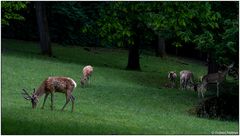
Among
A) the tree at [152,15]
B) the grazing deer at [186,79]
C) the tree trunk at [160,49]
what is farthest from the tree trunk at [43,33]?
the tree at [152,15]

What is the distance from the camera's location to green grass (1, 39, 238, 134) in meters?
16.2

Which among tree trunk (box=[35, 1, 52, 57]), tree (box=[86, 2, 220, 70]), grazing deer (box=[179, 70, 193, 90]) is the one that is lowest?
grazing deer (box=[179, 70, 193, 90])

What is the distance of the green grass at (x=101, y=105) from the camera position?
53.2 feet

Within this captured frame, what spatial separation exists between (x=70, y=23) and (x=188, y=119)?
115 feet

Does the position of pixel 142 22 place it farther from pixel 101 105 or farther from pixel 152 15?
pixel 152 15

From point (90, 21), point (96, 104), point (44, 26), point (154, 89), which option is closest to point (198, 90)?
point (154, 89)

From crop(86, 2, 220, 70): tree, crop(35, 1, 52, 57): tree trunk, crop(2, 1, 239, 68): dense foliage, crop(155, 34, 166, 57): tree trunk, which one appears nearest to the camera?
crop(86, 2, 220, 70): tree

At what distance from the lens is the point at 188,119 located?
20688 mm

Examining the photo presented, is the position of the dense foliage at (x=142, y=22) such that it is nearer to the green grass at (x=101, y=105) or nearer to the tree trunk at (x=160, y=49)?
the green grass at (x=101, y=105)

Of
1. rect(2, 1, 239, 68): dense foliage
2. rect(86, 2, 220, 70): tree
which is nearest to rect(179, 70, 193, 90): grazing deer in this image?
rect(2, 1, 239, 68): dense foliage

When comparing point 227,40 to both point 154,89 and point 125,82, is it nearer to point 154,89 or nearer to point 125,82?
point 154,89

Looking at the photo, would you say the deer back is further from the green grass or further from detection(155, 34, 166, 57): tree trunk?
detection(155, 34, 166, 57): tree trunk

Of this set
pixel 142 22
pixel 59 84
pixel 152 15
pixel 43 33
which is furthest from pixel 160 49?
pixel 152 15

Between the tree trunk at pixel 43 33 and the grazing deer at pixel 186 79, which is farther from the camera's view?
the tree trunk at pixel 43 33
